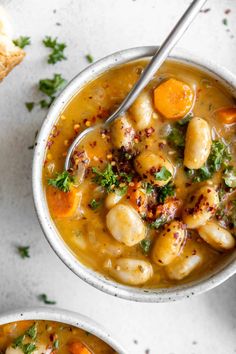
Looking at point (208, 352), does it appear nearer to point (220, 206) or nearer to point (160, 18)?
point (220, 206)

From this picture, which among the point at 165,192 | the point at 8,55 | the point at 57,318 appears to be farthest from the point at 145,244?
the point at 8,55

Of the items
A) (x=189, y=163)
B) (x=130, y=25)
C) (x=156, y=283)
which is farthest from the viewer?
(x=130, y=25)

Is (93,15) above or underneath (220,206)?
above

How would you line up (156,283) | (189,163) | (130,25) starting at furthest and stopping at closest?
1. (130,25)
2. (156,283)
3. (189,163)

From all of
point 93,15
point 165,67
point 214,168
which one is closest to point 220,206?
point 214,168

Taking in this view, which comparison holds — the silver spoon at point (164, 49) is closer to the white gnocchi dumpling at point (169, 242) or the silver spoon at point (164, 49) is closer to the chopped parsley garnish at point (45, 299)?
the white gnocchi dumpling at point (169, 242)

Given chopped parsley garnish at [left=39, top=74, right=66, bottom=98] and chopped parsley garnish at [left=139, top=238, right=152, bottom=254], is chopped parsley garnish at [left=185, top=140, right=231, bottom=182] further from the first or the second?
chopped parsley garnish at [left=39, top=74, right=66, bottom=98]

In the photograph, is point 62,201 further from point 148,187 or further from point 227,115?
point 227,115
